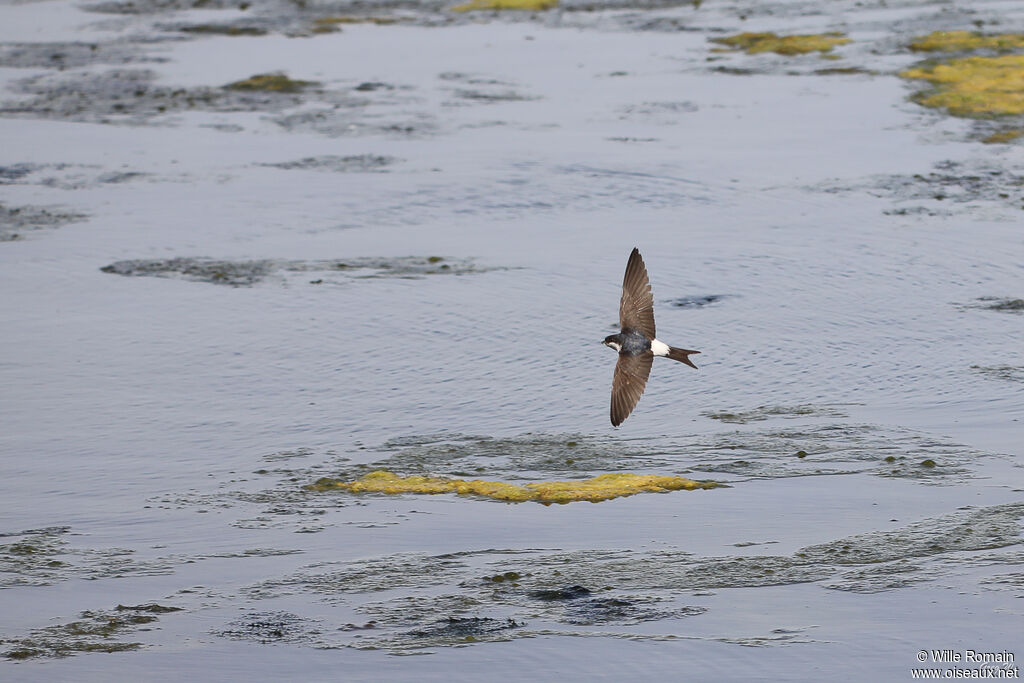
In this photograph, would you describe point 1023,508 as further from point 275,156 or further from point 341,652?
point 275,156

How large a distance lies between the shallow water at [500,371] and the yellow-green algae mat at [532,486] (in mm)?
131

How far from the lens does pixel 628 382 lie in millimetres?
10188

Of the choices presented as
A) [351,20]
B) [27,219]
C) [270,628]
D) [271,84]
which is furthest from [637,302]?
[351,20]

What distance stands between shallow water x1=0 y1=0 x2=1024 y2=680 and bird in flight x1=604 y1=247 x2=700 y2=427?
77 cm

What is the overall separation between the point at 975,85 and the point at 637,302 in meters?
13.6

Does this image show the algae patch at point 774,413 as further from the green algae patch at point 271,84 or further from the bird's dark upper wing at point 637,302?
the green algae patch at point 271,84

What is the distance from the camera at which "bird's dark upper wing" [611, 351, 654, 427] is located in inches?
394

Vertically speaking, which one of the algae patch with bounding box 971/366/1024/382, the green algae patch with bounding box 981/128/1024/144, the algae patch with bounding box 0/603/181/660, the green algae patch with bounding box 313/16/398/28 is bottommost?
the algae patch with bounding box 0/603/181/660

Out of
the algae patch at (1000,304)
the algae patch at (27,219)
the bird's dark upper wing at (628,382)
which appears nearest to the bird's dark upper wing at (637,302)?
the bird's dark upper wing at (628,382)

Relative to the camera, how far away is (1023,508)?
32.2ft

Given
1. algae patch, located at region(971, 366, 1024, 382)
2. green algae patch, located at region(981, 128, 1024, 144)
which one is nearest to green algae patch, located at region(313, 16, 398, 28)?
green algae patch, located at region(981, 128, 1024, 144)

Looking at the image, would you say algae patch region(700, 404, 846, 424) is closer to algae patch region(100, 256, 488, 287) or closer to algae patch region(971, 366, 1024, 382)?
algae patch region(971, 366, 1024, 382)

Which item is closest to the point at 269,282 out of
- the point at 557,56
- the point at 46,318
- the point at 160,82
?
the point at 46,318

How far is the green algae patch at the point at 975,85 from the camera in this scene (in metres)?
21.4
